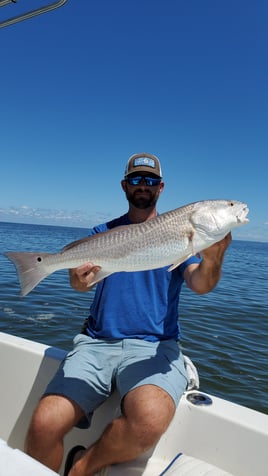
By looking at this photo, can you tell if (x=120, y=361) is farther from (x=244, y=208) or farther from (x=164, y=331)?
(x=244, y=208)

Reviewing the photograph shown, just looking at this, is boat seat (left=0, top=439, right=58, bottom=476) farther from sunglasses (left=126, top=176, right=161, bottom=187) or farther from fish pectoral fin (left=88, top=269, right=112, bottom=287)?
sunglasses (left=126, top=176, right=161, bottom=187)

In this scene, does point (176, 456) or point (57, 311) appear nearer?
point (176, 456)

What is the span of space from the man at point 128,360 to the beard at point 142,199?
11 millimetres

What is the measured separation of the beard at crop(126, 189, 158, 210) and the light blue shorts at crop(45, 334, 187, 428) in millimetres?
1522

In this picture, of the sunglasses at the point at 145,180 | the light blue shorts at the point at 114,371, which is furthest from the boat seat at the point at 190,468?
the sunglasses at the point at 145,180

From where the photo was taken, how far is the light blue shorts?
3.33 m

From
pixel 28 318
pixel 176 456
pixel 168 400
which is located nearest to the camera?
pixel 168 400

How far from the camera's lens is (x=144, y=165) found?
14.1 ft

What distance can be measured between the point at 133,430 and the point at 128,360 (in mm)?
670

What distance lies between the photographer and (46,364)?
13.3 ft

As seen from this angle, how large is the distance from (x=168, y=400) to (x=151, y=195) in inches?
86.4

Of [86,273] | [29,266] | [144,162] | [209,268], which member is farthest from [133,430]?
[144,162]

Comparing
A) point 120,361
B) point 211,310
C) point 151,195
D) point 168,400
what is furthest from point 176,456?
point 211,310

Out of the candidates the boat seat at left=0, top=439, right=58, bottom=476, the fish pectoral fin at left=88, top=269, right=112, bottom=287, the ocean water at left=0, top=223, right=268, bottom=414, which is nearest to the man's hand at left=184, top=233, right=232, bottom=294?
the fish pectoral fin at left=88, top=269, right=112, bottom=287
